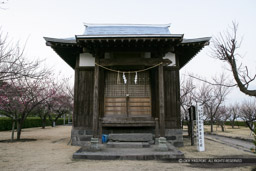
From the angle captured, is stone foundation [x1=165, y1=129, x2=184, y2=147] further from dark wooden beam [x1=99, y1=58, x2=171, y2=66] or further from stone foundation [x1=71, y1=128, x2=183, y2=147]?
dark wooden beam [x1=99, y1=58, x2=171, y2=66]

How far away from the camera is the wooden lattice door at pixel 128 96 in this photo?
8.86m

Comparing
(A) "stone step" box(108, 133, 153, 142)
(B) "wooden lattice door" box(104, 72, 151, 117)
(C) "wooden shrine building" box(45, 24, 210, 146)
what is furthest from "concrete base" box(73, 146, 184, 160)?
(B) "wooden lattice door" box(104, 72, 151, 117)

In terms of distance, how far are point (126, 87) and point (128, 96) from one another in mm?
520

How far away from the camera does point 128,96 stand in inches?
348

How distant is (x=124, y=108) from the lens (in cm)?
888

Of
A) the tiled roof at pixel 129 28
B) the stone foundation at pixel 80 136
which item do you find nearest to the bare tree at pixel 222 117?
the tiled roof at pixel 129 28

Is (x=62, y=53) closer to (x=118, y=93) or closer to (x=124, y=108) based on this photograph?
(x=118, y=93)

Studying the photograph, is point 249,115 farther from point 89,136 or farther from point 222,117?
point 222,117

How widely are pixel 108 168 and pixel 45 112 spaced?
949 inches

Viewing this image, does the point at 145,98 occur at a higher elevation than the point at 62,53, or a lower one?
lower

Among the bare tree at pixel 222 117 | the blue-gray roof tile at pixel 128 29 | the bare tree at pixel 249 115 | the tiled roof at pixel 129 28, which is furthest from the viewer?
the bare tree at pixel 222 117

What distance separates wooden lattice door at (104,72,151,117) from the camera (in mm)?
8859

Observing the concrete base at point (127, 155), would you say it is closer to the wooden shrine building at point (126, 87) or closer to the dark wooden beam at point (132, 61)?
the wooden shrine building at point (126, 87)

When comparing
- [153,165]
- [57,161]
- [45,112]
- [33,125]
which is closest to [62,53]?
[57,161]
